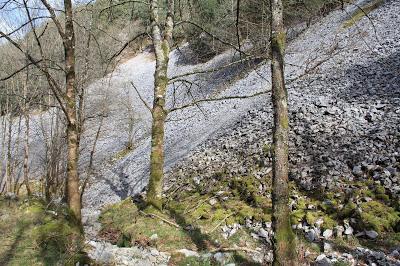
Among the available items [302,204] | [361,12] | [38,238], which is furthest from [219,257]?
[361,12]

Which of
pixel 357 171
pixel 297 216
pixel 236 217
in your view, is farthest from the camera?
pixel 357 171

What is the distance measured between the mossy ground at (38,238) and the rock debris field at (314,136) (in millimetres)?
355

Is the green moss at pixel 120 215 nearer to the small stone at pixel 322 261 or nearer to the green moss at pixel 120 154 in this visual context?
the small stone at pixel 322 261

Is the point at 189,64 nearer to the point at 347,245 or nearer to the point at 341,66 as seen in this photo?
the point at 341,66

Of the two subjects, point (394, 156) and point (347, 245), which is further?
point (394, 156)

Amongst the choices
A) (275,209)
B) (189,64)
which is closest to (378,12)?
(189,64)

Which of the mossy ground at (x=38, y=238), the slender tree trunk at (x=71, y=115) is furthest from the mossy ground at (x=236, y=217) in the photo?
the slender tree trunk at (x=71, y=115)

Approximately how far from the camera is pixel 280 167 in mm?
3785

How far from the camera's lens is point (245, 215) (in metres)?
6.56

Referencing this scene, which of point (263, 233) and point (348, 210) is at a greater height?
point (348, 210)

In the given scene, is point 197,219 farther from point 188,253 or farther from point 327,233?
point 327,233

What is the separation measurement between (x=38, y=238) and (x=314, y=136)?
5.82m

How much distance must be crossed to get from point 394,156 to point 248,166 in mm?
2878

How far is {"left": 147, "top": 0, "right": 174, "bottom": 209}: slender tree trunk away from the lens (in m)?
7.07
